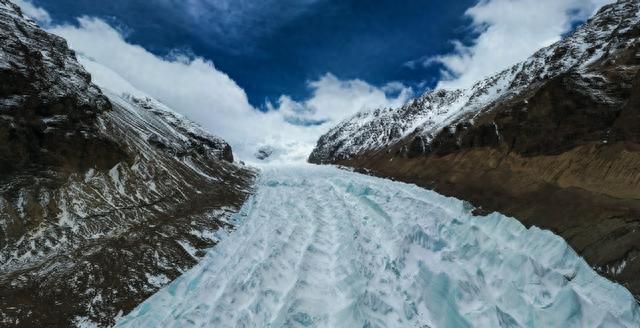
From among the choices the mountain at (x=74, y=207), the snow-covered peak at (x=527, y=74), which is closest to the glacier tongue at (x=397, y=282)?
the mountain at (x=74, y=207)

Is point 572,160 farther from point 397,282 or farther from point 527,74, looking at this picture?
point 527,74

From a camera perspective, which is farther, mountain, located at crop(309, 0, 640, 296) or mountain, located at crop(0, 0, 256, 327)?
mountain, located at crop(309, 0, 640, 296)

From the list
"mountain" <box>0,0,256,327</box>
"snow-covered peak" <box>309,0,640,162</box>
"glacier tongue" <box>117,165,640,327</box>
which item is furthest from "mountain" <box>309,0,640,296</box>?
"mountain" <box>0,0,256,327</box>

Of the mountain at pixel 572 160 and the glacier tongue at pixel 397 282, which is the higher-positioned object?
the mountain at pixel 572 160

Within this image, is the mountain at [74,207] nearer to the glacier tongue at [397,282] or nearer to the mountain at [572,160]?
the glacier tongue at [397,282]

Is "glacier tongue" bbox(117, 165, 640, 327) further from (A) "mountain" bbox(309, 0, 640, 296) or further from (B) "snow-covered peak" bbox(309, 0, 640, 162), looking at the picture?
(B) "snow-covered peak" bbox(309, 0, 640, 162)

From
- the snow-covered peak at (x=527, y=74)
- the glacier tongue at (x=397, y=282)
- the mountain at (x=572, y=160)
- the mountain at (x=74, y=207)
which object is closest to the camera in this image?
the glacier tongue at (x=397, y=282)
